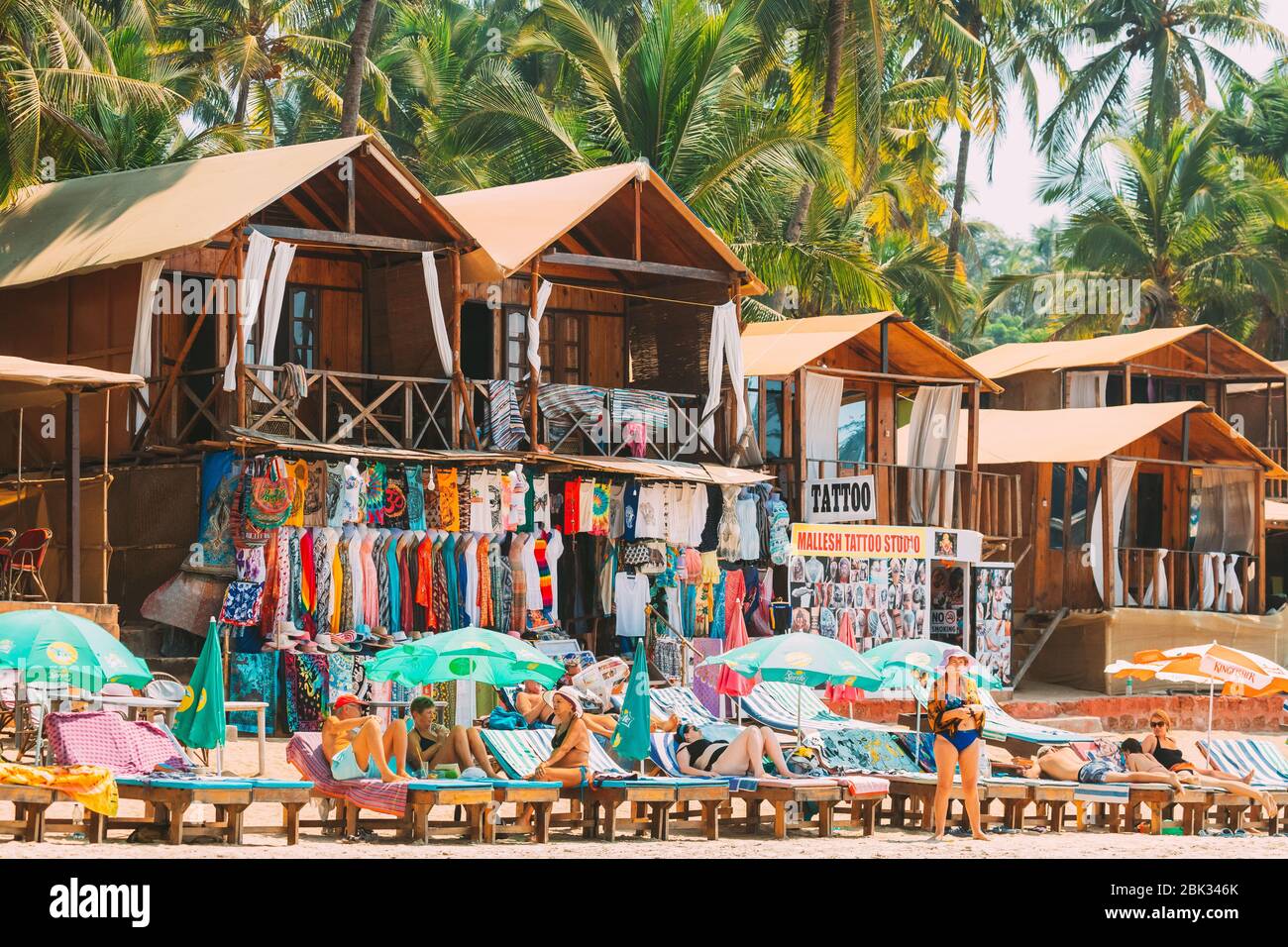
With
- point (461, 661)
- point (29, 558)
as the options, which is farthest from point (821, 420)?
point (461, 661)

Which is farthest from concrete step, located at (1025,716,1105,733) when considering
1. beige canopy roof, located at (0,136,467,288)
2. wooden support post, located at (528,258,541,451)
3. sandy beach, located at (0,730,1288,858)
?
beige canopy roof, located at (0,136,467,288)

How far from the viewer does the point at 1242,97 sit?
149 ft

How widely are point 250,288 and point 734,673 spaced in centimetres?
603

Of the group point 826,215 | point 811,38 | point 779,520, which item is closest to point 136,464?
point 779,520

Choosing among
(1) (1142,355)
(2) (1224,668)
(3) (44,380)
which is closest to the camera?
(3) (44,380)

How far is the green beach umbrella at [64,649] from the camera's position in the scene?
47.0ft

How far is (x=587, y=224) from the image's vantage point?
24.5m

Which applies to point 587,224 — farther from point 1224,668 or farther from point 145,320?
point 1224,668

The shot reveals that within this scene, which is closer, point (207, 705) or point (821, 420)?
point (207, 705)

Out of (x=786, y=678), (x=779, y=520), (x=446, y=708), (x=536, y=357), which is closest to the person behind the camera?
(x=786, y=678)

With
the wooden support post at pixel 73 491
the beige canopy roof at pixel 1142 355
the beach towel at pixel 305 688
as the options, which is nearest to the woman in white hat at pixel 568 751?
the beach towel at pixel 305 688

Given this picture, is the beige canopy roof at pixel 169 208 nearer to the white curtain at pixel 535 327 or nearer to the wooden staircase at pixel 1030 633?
the white curtain at pixel 535 327
